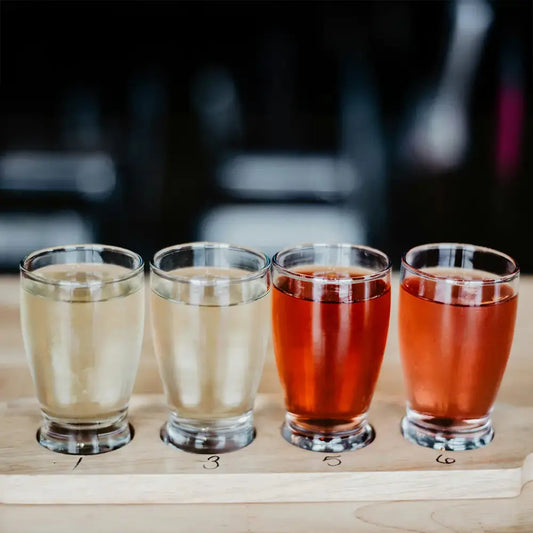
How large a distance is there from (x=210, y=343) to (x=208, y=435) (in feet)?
0.31

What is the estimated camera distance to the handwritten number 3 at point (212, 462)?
2.66ft

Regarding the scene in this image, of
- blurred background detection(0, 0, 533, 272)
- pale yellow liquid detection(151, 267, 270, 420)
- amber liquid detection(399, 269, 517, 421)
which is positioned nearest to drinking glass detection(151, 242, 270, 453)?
pale yellow liquid detection(151, 267, 270, 420)

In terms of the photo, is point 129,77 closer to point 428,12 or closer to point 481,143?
point 428,12

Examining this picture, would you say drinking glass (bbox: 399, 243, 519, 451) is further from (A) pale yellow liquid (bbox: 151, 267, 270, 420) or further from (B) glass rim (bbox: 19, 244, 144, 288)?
(B) glass rim (bbox: 19, 244, 144, 288)

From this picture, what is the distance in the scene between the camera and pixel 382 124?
178cm

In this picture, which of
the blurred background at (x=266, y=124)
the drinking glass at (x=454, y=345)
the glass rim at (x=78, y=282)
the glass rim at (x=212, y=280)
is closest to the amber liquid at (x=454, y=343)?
the drinking glass at (x=454, y=345)

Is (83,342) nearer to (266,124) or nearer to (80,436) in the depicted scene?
(80,436)

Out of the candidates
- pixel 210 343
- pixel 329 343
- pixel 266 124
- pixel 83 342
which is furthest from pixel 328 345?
pixel 266 124

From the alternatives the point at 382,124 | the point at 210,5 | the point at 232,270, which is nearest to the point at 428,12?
the point at 382,124

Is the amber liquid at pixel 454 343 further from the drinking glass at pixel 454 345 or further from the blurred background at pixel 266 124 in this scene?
the blurred background at pixel 266 124

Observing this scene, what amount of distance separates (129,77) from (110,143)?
0.43 feet

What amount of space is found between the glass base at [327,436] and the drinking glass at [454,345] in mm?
49

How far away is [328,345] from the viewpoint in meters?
0.82

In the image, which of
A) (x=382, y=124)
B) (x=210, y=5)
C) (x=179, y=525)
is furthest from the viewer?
(x=382, y=124)
